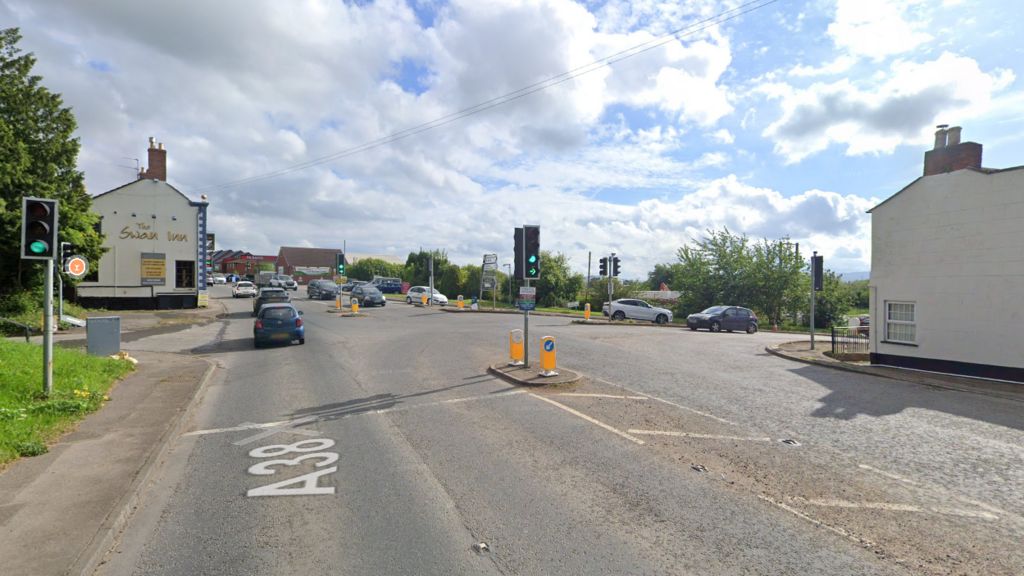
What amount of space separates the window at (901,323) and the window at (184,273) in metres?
35.4

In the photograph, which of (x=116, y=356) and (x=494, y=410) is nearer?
(x=494, y=410)

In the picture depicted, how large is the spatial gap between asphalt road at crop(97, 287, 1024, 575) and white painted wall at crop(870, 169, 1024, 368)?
2.84m

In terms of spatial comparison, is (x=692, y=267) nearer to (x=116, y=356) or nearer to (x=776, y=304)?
(x=776, y=304)

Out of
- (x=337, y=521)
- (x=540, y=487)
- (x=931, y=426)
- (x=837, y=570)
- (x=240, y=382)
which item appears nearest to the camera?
(x=837, y=570)

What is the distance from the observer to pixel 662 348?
19.2m

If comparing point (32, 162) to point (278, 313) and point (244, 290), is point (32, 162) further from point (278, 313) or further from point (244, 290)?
point (244, 290)

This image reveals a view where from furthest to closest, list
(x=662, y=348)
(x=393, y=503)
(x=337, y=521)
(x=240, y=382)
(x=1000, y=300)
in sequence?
(x=662, y=348) → (x=1000, y=300) → (x=240, y=382) → (x=393, y=503) → (x=337, y=521)

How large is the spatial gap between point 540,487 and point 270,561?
2717 millimetres

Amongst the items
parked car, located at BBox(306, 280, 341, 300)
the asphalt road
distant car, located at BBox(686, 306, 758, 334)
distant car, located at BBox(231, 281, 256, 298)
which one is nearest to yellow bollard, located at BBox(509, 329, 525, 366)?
the asphalt road

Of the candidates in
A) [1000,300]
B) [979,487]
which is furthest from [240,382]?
[1000,300]

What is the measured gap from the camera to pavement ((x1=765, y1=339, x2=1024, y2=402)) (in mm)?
12195

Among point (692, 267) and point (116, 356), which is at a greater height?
point (692, 267)

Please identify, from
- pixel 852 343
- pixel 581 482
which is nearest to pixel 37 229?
pixel 581 482

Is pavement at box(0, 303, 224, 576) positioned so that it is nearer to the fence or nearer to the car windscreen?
the car windscreen
